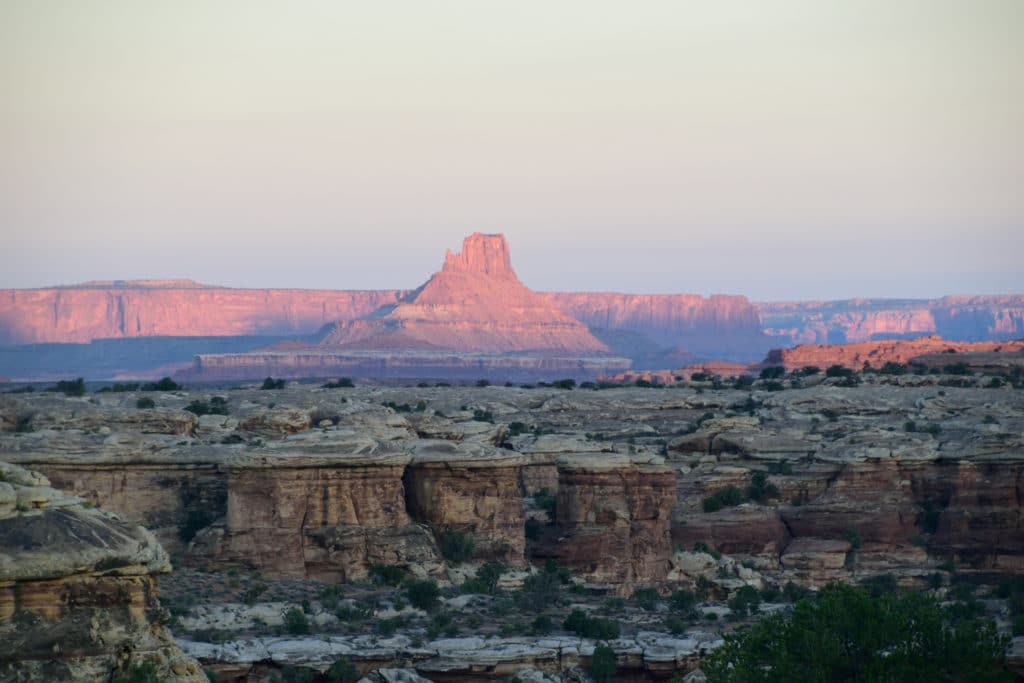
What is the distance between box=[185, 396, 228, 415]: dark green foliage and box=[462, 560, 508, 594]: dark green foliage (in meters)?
20.1

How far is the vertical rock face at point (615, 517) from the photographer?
51344 mm

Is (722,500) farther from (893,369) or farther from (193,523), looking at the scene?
(893,369)

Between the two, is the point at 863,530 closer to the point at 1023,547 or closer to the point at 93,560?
the point at 1023,547

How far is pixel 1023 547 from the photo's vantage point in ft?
184

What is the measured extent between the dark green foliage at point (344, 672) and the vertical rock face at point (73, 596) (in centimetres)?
1045

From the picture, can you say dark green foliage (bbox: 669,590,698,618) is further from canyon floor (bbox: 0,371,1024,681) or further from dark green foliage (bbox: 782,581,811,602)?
dark green foliage (bbox: 782,581,811,602)

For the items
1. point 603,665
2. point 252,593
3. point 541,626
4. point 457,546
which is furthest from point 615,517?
point 603,665

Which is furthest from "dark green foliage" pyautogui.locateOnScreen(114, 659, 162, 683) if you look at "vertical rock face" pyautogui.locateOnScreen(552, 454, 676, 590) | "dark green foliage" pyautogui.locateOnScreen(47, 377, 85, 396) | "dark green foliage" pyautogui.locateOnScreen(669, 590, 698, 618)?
"dark green foliage" pyautogui.locateOnScreen(47, 377, 85, 396)

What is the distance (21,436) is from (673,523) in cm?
1773

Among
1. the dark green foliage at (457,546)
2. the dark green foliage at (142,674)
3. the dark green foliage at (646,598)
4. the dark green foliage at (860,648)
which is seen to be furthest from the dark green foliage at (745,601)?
the dark green foliage at (142,674)

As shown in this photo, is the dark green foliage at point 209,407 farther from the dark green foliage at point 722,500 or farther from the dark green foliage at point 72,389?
the dark green foliage at point 722,500

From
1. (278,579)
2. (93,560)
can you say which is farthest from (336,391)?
(93,560)

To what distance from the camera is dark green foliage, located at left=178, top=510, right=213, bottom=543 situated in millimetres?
49344

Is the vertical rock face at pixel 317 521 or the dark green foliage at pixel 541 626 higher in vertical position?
the vertical rock face at pixel 317 521
